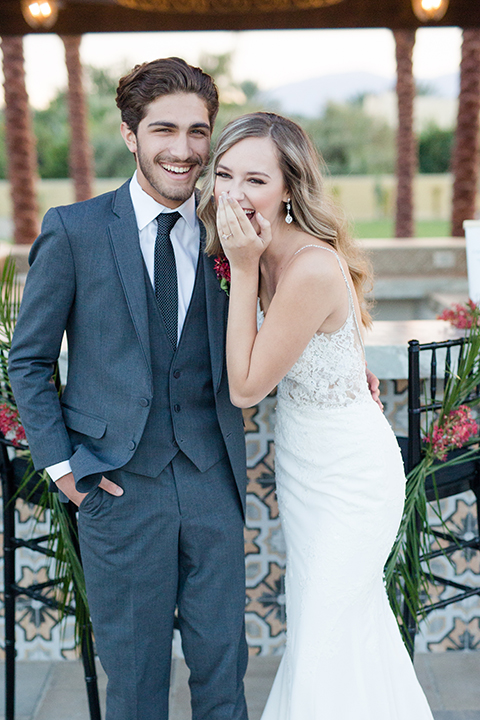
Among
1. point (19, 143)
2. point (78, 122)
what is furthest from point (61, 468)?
point (78, 122)

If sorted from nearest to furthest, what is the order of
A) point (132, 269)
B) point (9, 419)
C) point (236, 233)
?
point (236, 233), point (132, 269), point (9, 419)

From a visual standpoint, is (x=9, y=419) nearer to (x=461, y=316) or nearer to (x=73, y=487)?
(x=73, y=487)

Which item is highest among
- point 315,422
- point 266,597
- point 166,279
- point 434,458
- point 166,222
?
point 166,222

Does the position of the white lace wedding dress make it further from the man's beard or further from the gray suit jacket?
the man's beard

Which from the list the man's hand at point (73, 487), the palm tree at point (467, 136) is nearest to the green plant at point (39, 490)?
the man's hand at point (73, 487)

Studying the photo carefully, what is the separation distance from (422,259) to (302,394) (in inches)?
206

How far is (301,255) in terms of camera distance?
1822mm

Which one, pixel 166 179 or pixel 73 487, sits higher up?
pixel 166 179

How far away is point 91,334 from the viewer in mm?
1815

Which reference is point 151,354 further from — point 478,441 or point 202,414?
point 478,441

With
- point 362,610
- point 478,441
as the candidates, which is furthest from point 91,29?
point 362,610

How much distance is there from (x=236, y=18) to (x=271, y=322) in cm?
382

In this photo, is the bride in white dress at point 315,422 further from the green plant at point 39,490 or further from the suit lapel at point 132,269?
the green plant at point 39,490

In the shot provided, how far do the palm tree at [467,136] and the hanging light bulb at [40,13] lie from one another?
4908 millimetres
